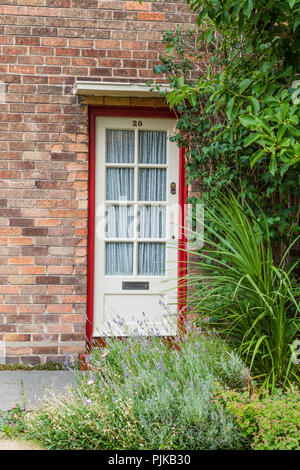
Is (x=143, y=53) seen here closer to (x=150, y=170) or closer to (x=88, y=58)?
(x=88, y=58)

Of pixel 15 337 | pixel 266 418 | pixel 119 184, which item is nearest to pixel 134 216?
pixel 119 184

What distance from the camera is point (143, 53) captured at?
231 inches

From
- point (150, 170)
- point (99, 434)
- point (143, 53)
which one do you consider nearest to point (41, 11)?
point (143, 53)

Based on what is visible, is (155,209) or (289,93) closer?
(289,93)

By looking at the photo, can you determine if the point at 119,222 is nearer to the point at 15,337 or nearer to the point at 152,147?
the point at 152,147

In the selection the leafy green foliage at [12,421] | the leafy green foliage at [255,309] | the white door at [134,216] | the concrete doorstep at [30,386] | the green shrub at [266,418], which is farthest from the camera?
the white door at [134,216]

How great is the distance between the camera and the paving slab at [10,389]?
463cm

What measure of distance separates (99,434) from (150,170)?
117 inches

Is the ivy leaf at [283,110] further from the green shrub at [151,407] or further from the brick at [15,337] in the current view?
the brick at [15,337]

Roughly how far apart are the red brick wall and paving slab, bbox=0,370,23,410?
30 cm

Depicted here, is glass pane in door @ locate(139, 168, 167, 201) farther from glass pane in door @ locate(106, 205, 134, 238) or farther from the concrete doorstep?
the concrete doorstep

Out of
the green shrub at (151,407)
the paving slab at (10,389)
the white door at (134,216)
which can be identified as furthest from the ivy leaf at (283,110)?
the paving slab at (10,389)

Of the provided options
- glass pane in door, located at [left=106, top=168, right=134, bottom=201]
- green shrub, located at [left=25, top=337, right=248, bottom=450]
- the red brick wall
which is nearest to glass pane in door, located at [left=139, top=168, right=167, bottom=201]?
glass pane in door, located at [left=106, top=168, right=134, bottom=201]

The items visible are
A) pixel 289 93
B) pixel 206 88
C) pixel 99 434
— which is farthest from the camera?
pixel 206 88
